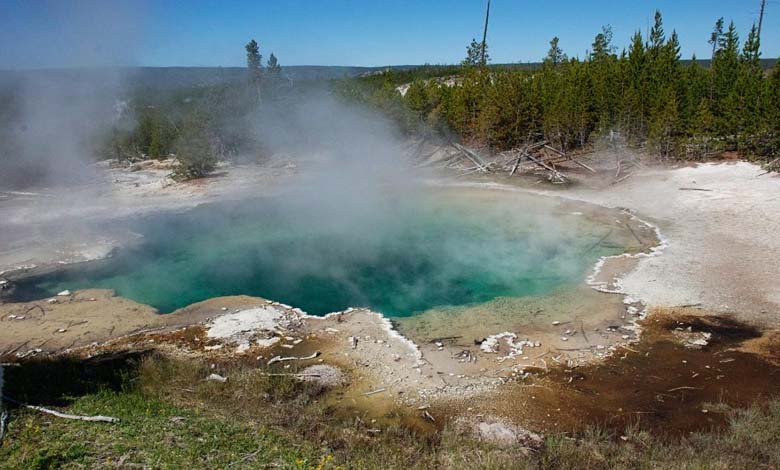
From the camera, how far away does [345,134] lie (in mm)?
22859

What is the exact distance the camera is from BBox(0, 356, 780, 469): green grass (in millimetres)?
4203

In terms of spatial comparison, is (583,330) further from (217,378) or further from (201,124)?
(201,124)

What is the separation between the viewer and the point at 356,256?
11.8m

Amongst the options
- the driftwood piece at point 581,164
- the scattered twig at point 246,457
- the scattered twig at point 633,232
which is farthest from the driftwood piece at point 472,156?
the scattered twig at point 246,457

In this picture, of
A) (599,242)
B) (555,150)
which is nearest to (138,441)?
(599,242)

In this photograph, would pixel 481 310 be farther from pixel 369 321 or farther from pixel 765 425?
pixel 765 425

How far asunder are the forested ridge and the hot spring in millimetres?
5582

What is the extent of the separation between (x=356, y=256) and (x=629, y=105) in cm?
1319

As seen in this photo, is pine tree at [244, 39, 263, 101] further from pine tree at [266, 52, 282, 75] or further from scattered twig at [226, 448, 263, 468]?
scattered twig at [226, 448, 263, 468]

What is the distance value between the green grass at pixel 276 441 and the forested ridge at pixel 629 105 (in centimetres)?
1434

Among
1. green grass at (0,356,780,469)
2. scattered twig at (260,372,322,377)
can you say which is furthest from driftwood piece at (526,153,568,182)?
scattered twig at (260,372,322,377)

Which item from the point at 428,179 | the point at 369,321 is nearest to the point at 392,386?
the point at 369,321

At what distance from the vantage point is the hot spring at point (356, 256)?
9859 mm

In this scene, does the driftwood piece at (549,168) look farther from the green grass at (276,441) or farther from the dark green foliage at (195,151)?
the green grass at (276,441)
